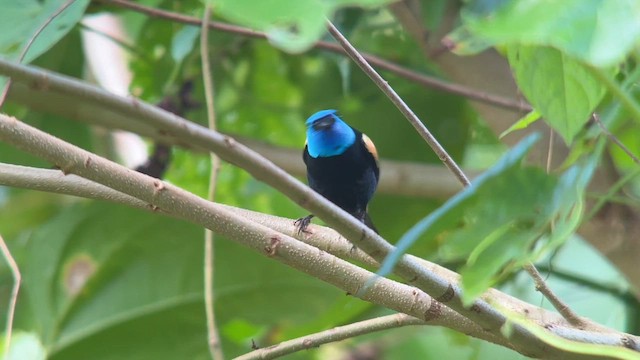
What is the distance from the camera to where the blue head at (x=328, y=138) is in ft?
5.79

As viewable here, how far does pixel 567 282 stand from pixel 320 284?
548mm

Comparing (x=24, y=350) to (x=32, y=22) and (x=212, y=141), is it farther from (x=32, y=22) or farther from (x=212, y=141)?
(x=32, y=22)

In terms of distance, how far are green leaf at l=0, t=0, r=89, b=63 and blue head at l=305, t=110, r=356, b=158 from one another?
1.76ft

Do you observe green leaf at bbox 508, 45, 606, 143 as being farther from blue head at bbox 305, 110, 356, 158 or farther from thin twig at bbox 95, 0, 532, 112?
blue head at bbox 305, 110, 356, 158

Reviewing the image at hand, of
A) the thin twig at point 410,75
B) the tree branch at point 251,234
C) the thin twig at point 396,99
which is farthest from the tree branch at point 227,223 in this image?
the thin twig at point 410,75

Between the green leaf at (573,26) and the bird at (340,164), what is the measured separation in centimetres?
119

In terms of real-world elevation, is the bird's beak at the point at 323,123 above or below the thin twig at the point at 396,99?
below

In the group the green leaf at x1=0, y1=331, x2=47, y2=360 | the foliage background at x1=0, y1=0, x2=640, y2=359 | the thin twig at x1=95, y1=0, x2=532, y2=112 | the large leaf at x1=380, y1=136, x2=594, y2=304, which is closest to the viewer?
the large leaf at x1=380, y1=136, x2=594, y2=304

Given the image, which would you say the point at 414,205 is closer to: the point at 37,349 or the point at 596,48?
the point at 37,349

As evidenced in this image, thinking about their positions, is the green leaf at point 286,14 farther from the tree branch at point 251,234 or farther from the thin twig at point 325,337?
the thin twig at point 325,337

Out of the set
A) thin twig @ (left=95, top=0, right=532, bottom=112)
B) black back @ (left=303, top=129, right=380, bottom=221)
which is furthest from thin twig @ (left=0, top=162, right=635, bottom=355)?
black back @ (left=303, top=129, right=380, bottom=221)

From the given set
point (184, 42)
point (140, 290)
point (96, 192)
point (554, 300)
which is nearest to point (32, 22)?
point (184, 42)

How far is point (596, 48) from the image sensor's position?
1.68ft

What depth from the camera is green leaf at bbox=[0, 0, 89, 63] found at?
1.26 metres
